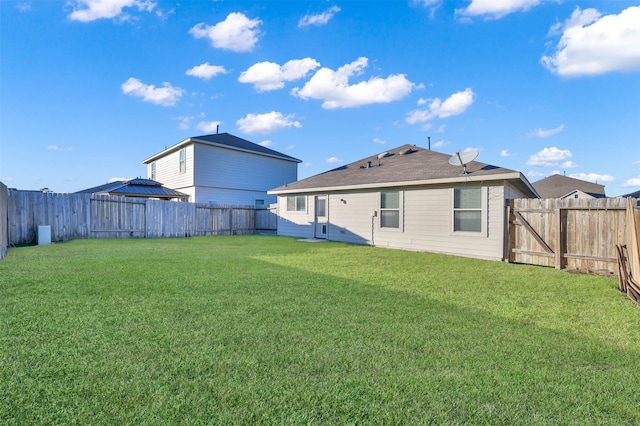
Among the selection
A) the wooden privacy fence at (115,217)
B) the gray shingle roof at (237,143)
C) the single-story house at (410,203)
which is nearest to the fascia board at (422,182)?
the single-story house at (410,203)

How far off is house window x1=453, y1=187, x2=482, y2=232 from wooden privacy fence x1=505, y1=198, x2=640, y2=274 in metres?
0.85

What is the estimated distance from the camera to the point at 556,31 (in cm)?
1074

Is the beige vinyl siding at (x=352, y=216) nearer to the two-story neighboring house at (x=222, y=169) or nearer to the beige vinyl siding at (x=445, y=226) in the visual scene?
the beige vinyl siding at (x=445, y=226)

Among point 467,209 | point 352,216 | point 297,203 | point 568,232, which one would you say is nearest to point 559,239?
point 568,232

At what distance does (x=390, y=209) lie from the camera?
1144 cm

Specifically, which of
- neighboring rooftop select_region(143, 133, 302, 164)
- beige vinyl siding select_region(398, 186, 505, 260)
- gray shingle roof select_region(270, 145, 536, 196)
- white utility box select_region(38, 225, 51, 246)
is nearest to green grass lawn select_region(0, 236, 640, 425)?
beige vinyl siding select_region(398, 186, 505, 260)

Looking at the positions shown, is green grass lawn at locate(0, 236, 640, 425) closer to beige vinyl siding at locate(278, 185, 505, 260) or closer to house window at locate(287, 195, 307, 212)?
beige vinyl siding at locate(278, 185, 505, 260)

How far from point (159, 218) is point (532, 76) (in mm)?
16519

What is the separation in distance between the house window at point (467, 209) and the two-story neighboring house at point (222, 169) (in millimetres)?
14263

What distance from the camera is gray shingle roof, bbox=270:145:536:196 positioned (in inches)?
369

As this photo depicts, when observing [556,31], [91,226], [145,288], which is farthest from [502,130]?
[91,226]

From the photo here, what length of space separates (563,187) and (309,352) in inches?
1445

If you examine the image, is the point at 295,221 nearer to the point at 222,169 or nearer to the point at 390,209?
the point at 390,209

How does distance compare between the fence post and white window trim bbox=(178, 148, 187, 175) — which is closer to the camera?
the fence post
